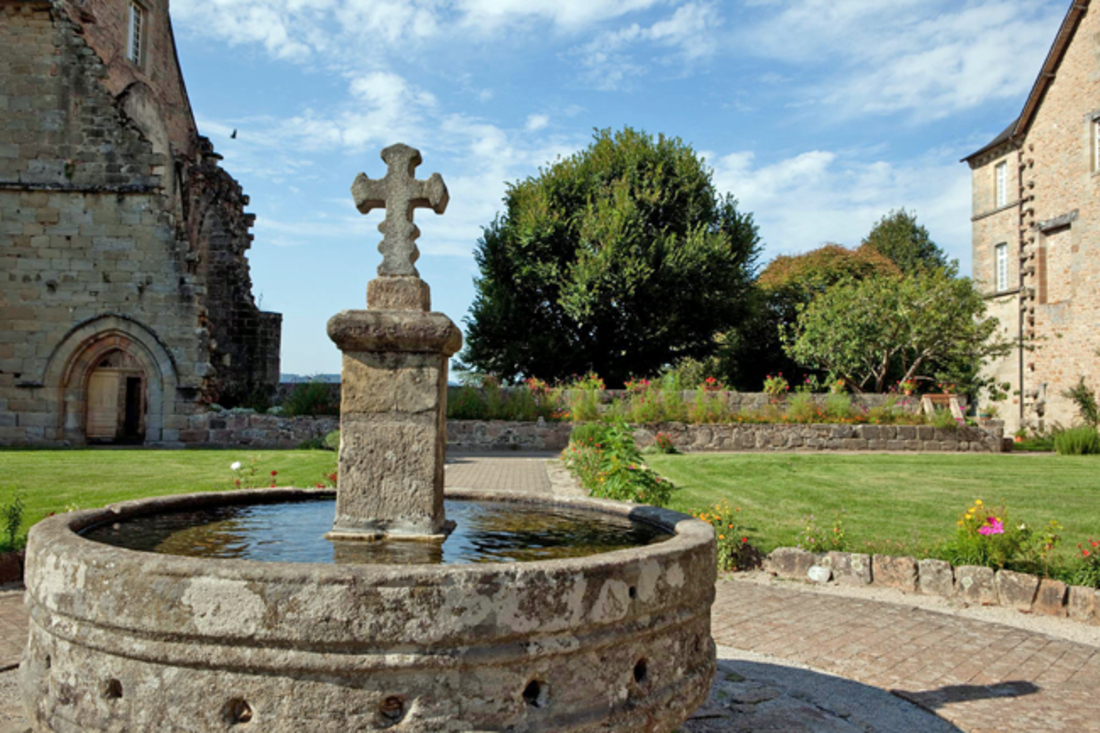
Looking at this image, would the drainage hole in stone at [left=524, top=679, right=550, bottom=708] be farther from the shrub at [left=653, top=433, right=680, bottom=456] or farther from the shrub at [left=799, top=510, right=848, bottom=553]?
the shrub at [left=653, top=433, right=680, bottom=456]

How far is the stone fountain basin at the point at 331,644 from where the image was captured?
97.8 inches

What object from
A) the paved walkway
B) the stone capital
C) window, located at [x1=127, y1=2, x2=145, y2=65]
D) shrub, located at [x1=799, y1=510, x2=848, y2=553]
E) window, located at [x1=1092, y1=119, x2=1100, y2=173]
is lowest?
the paved walkway

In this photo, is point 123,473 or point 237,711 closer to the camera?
point 237,711

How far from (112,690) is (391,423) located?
1.51 meters

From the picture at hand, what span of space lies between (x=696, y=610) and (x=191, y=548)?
7.54 feet

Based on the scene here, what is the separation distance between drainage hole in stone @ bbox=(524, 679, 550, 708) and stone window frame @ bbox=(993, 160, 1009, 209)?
29538 mm

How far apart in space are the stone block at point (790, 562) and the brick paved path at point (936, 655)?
2.13 feet

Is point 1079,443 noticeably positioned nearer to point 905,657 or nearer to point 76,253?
point 905,657

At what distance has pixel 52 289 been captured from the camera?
17359mm

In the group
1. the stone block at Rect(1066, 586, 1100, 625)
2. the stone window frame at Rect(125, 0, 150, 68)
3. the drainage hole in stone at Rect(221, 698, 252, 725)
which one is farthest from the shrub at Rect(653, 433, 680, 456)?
the stone window frame at Rect(125, 0, 150, 68)

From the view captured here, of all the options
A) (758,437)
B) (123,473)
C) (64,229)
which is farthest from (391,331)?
(64,229)

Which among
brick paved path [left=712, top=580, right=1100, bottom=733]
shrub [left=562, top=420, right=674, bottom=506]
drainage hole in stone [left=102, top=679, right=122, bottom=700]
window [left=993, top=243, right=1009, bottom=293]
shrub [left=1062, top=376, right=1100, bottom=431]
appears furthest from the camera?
window [left=993, top=243, right=1009, bottom=293]

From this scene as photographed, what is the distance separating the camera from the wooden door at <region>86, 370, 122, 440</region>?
741 inches

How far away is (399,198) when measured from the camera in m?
4.04
